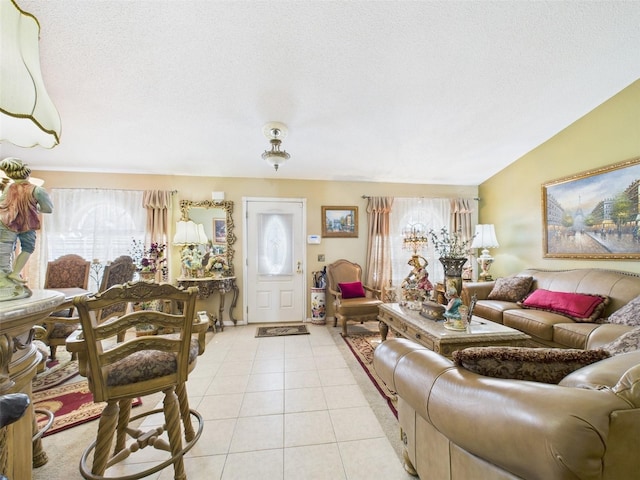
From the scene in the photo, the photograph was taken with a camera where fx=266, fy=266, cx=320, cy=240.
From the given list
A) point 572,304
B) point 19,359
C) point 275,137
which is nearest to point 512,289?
point 572,304

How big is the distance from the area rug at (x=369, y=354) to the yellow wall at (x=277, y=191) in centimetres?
134

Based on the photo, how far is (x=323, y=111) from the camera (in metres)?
2.96

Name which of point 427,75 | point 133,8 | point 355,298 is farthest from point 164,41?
point 355,298

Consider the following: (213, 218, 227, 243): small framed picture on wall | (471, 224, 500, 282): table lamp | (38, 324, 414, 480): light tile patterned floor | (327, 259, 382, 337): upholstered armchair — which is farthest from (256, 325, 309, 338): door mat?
(471, 224, 500, 282): table lamp

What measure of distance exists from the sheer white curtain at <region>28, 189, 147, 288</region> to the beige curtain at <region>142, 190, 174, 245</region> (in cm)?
11

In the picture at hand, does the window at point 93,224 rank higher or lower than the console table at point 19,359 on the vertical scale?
higher

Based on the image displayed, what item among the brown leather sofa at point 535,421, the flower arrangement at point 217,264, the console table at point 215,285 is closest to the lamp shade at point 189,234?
the flower arrangement at point 217,264

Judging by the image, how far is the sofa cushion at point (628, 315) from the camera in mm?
2334

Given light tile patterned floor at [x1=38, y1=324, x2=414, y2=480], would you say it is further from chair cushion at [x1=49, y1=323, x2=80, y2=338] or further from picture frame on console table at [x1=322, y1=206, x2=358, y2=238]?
picture frame on console table at [x1=322, y1=206, x2=358, y2=238]

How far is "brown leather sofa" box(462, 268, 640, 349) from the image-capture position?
93.4 inches

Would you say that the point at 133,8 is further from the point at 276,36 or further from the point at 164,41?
the point at 276,36

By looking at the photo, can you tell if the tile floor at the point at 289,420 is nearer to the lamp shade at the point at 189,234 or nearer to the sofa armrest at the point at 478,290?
the lamp shade at the point at 189,234

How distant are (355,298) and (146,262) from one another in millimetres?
2903

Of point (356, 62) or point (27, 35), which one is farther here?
point (356, 62)
